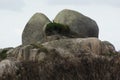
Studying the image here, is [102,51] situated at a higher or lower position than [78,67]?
lower

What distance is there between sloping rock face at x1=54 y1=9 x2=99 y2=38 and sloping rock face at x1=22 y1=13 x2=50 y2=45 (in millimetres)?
1839

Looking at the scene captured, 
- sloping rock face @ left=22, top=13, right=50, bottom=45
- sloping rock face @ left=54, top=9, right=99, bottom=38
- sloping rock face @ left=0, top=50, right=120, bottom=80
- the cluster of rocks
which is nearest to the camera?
sloping rock face @ left=0, top=50, right=120, bottom=80

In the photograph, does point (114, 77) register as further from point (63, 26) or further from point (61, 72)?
point (63, 26)

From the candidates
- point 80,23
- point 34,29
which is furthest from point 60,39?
point 34,29

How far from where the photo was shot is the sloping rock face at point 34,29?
174ft

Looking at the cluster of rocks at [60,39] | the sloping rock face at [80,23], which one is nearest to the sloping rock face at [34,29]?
the cluster of rocks at [60,39]

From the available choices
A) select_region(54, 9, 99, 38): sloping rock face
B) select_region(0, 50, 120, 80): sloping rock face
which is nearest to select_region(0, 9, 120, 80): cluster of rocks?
select_region(54, 9, 99, 38): sloping rock face

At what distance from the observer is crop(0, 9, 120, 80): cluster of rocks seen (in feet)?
130

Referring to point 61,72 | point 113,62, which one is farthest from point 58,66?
point 113,62

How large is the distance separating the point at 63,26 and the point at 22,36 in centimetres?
628

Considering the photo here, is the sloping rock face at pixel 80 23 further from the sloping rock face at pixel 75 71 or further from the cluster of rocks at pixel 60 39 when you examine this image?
the sloping rock face at pixel 75 71

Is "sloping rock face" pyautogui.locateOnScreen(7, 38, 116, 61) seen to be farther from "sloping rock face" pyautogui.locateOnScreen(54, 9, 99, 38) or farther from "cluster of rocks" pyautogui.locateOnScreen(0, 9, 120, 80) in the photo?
"sloping rock face" pyautogui.locateOnScreen(54, 9, 99, 38)

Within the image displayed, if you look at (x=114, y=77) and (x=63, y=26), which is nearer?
(x=114, y=77)

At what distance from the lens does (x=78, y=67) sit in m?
16.7
